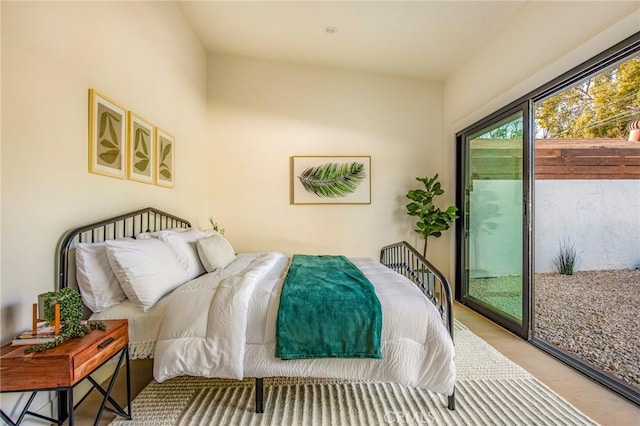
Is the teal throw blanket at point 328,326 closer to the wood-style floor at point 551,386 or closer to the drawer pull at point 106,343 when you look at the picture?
the drawer pull at point 106,343

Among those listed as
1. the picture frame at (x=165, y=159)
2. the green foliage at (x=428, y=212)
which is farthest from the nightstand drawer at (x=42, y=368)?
the green foliage at (x=428, y=212)

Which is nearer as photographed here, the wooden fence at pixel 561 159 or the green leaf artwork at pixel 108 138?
the green leaf artwork at pixel 108 138

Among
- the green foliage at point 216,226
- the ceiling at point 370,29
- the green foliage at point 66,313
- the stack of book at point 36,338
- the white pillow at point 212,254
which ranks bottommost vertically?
the stack of book at point 36,338

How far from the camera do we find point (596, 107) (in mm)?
2578

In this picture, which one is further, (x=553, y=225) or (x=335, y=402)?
(x=553, y=225)

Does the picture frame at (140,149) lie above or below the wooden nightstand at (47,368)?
above

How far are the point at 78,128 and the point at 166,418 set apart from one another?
1802 mm

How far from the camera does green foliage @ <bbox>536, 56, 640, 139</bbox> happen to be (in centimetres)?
221

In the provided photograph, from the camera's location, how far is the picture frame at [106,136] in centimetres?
208

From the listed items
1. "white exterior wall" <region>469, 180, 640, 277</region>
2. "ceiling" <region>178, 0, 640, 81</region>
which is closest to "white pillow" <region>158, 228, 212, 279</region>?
"ceiling" <region>178, 0, 640, 81</region>

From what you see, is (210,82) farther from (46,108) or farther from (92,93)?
(46,108)

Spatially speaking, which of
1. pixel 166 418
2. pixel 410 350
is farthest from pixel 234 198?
pixel 410 350

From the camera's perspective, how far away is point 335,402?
74.6 inches

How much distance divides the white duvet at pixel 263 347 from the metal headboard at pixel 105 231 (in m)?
0.62
